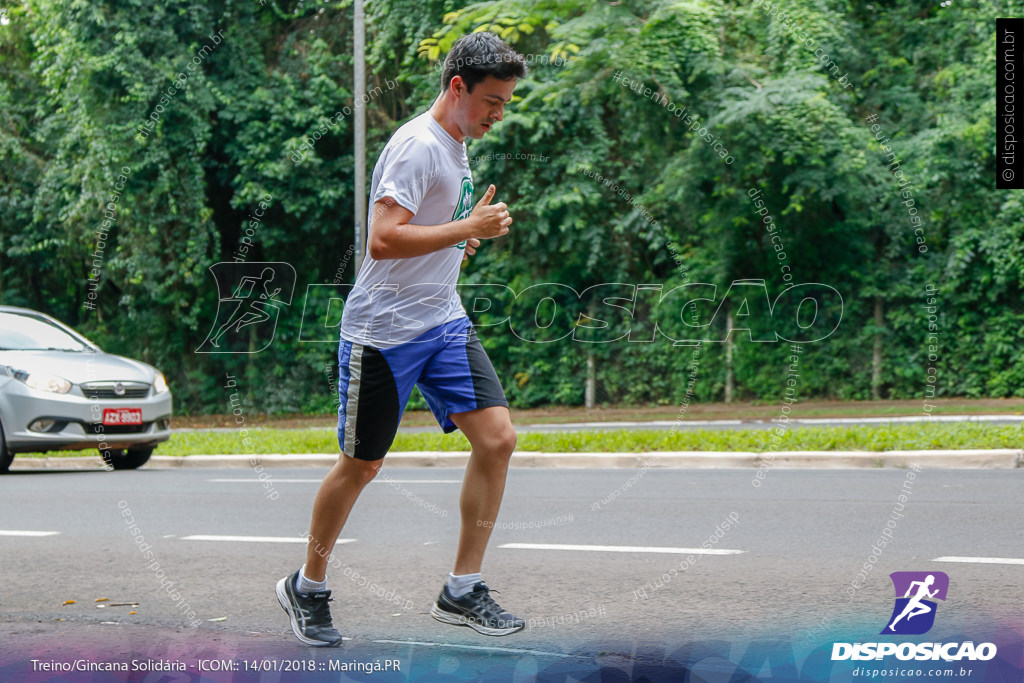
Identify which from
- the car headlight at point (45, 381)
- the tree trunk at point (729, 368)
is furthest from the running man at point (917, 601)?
the tree trunk at point (729, 368)

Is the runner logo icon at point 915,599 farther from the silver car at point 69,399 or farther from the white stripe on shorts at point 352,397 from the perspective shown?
the silver car at point 69,399

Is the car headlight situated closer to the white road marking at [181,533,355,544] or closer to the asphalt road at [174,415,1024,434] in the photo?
the white road marking at [181,533,355,544]

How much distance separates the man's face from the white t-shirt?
80 mm

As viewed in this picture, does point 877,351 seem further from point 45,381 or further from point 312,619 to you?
point 312,619

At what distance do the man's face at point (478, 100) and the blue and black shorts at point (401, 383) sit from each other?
710mm

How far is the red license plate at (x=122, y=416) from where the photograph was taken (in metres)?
10.7

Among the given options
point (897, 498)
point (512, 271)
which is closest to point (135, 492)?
point (897, 498)

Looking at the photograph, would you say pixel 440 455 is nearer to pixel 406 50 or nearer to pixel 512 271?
pixel 512 271

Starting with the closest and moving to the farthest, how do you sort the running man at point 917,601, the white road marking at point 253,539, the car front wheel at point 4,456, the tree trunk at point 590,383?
the running man at point 917,601
the white road marking at point 253,539
the car front wheel at point 4,456
the tree trunk at point 590,383

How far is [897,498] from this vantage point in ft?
25.8

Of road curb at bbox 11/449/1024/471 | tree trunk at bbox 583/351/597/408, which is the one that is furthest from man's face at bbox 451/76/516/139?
tree trunk at bbox 583/351/597/408

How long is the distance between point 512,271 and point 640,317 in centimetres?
248

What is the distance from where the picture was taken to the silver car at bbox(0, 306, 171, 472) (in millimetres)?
10531

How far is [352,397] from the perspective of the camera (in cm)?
390
